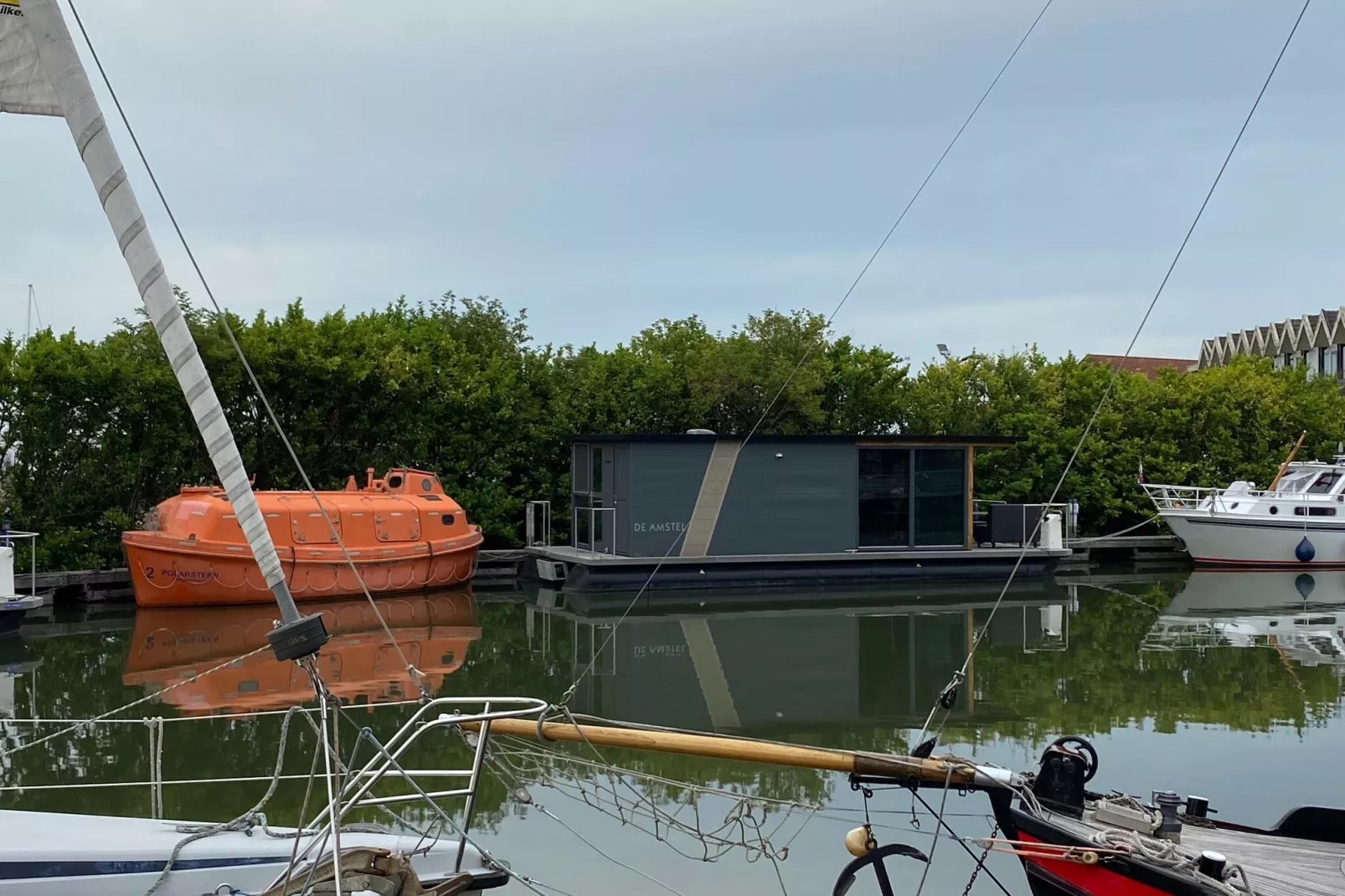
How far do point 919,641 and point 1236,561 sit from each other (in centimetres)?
1292

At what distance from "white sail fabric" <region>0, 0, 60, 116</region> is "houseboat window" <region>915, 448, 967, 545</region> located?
62.7ft

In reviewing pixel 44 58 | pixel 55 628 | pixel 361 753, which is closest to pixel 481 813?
pixel 361 753

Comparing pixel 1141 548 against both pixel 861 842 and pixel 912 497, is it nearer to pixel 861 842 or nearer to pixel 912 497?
pixel 912 497

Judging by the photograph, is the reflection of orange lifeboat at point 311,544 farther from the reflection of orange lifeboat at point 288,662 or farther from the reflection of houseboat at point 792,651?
the reflection of houseboat at point 792,651

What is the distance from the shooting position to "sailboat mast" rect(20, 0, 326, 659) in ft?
16.4

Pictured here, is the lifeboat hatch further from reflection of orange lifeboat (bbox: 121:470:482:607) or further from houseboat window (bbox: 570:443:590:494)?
houseboat window (bbox: 570:443:590:494)

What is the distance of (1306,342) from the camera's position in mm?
54344

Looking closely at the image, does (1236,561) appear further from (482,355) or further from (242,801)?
(242,801)

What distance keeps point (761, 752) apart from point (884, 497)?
1733 centimetres

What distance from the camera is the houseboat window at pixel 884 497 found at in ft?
74.3

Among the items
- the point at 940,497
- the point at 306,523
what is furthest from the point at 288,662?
the point at 940,497

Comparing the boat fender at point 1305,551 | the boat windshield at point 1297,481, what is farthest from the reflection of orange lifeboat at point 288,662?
the boat windshield at point 1297,481

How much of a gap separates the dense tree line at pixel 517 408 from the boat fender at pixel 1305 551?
3507 millimetres

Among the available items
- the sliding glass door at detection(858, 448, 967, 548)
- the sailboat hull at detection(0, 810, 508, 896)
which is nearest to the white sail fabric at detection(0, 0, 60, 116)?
the sailboat hull at detection(0, 810, 508, 896)
